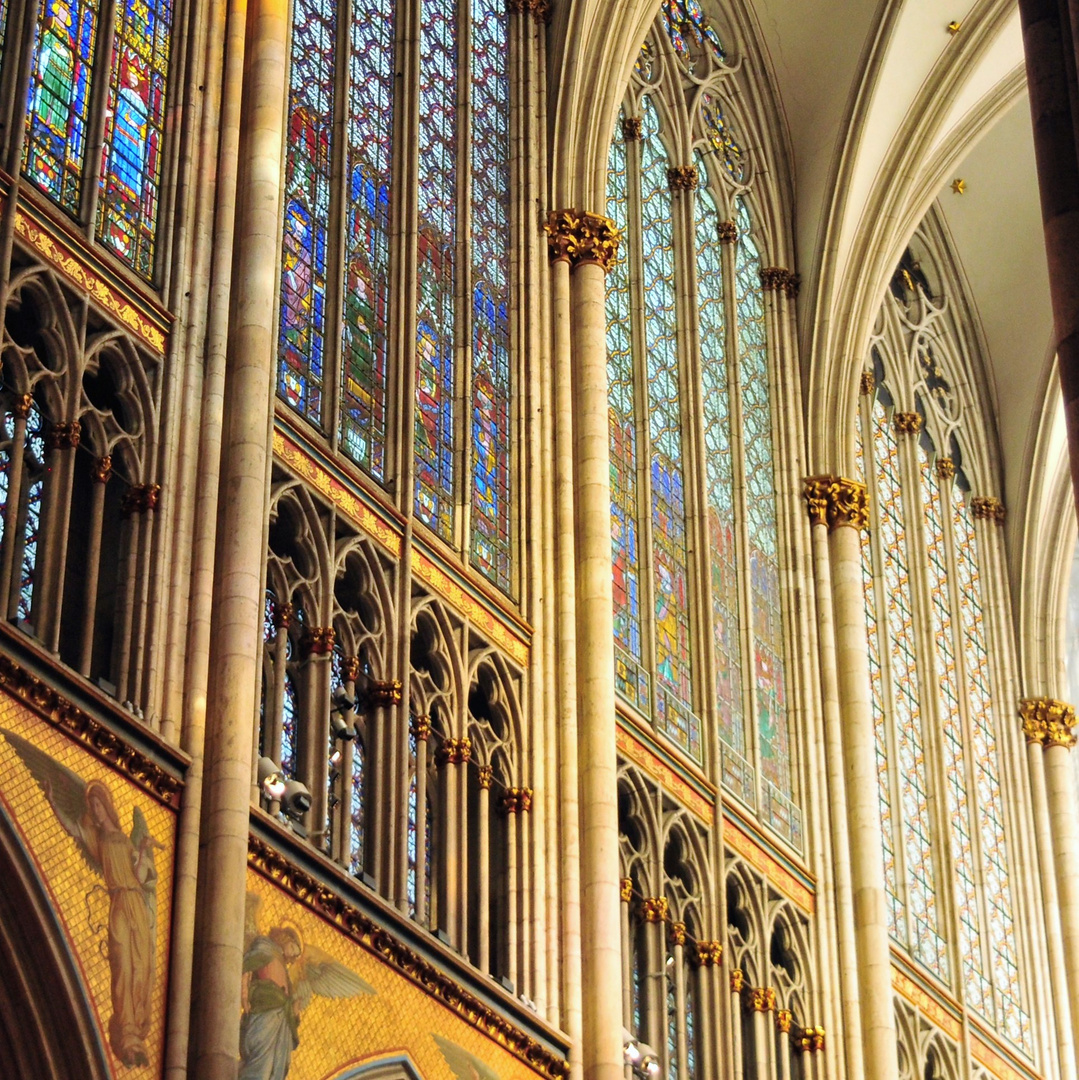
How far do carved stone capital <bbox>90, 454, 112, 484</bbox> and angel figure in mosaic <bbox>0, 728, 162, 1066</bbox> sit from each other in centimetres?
229

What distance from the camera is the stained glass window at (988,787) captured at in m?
29.4

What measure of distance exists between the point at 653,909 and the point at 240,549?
6582 millimetres

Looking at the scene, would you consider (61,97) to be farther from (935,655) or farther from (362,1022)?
(935,655)

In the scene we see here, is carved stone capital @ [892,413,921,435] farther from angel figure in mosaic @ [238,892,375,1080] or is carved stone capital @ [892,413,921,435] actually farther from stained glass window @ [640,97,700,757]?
angel figure in mosaic @ [238,892,375,1080]

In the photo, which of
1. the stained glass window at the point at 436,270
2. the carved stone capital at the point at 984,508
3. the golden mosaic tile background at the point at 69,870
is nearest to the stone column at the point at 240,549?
the golden mosaic tile background at the point at 69,870

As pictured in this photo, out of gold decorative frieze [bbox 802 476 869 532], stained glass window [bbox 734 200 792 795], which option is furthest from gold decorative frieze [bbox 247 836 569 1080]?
gold decorative frieze [bbox 802 476 869 532]

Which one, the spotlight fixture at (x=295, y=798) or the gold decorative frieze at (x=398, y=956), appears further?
the spotlight fixture at (x=295, y=798)

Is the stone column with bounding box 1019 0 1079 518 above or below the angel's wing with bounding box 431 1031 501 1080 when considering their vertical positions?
above

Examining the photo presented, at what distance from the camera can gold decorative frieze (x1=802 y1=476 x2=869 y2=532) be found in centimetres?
2739

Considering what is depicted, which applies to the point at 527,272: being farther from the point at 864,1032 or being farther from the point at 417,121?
the point at 864,1032

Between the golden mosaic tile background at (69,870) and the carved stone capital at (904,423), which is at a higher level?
the carved stone capital at (904,423)

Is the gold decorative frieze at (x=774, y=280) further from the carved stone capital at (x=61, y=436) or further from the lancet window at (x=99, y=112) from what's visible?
the carved stone capital at (x=61, y=436)

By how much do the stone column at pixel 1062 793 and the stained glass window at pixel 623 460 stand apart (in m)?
9.33

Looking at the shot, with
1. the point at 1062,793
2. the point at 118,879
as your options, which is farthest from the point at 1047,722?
the point at 118,879
